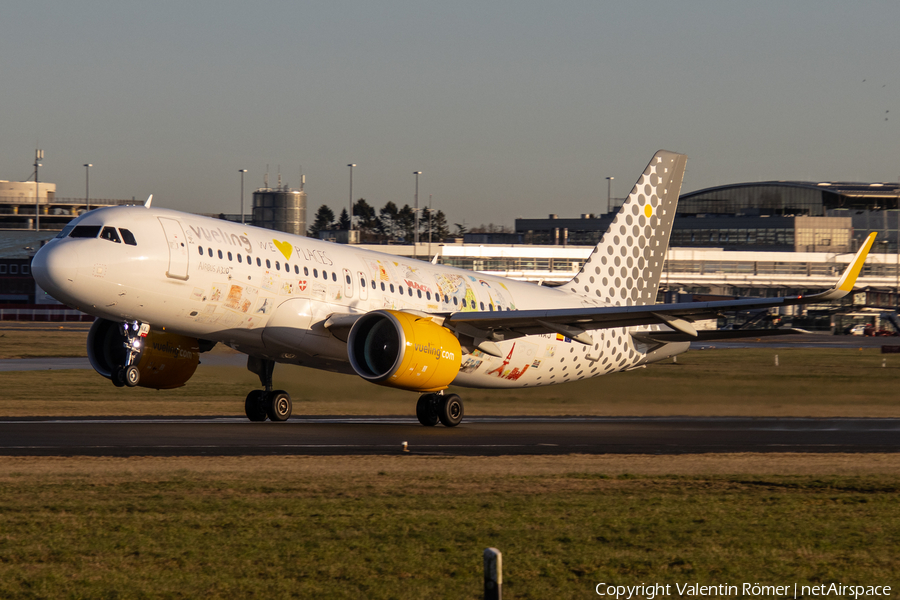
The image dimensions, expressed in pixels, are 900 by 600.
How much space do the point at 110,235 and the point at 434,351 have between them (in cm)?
779

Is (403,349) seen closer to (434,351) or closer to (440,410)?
(434,351)

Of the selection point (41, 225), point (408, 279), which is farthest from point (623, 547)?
point (41, 225)

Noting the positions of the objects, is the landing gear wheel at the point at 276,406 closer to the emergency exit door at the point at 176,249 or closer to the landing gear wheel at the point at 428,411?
the landing gear wheel at the point at 428,411

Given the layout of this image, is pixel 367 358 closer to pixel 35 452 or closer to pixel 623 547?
pixel 35 452

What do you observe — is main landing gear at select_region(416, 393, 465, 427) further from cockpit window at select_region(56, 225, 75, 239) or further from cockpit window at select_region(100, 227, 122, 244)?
cockpit window at select_region(56, 225, 75, 239)

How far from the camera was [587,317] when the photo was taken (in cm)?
2717

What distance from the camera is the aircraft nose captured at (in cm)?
2217

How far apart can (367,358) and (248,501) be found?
10.8 m

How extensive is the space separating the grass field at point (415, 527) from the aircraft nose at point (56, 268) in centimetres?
492

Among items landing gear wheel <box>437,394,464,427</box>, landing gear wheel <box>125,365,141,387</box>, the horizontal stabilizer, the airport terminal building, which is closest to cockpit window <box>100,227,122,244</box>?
landing gear wheel <box>125,365,141,387</box>

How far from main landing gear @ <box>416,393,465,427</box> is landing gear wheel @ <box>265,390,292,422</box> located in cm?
373

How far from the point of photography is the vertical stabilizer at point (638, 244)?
3538cm

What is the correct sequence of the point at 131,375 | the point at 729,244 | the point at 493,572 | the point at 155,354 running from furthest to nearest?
the point at 729,244, the point at 155,354, the point at 131,375, the point at 493,572

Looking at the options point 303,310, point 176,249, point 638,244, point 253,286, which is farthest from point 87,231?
point 638,244
